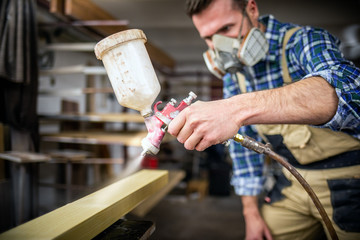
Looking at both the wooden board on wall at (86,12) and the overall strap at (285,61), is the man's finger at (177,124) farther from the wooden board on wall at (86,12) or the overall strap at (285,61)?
the wooden board on wall at (86,12)

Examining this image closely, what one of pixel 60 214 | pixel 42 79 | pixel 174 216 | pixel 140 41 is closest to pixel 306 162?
pixel 140 41

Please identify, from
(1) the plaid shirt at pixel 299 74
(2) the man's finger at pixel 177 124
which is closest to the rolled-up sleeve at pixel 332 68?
(1) the plaid shirt at pixel 299 74

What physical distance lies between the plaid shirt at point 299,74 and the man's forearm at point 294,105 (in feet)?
0.09

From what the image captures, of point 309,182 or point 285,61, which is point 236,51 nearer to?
point 285,61

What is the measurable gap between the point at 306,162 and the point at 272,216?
1.25 ft

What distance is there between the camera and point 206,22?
4.43 ft

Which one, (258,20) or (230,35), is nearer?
(230,35)

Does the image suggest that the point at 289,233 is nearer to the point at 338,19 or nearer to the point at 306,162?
the point at 306,162

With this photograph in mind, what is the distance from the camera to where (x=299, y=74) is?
1.26 meters

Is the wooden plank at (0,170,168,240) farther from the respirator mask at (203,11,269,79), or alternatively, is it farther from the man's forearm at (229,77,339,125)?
the respirator mask at (203,11,269,79)

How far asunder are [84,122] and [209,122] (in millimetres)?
4612

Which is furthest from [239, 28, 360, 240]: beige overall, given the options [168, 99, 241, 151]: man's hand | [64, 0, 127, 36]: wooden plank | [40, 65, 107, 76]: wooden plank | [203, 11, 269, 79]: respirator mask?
[64, 0, 127, 36]: wooden plank

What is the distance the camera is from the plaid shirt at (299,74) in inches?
31.9

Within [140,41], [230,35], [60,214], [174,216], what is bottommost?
[174,216]
